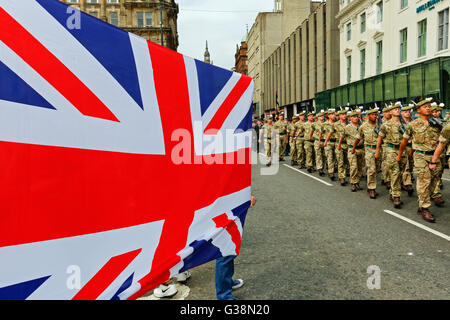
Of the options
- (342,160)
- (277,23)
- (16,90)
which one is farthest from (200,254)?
(277,23)

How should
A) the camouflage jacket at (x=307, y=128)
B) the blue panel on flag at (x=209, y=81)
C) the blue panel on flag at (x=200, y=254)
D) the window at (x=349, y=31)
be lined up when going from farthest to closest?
the window at (x=349, y=31) < the camouflage jacket at (x=307, y=128) < the blue panel on flag at (x=209, y=81) < the blue panel on flag at (x=200, y=254)

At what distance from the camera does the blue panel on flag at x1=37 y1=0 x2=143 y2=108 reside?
1753 millimetres

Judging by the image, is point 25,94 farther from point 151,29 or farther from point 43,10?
point 151,29

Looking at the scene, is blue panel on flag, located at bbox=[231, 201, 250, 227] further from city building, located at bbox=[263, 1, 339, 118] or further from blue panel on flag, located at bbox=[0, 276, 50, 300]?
city building, located at bbox=[263, 1, 339, 118]

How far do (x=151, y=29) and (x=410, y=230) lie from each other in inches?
2105

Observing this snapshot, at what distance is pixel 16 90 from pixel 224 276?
2.25 meters

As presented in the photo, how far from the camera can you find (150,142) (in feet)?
7.48

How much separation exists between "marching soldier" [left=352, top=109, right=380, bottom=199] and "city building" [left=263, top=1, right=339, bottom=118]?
77.0 feet

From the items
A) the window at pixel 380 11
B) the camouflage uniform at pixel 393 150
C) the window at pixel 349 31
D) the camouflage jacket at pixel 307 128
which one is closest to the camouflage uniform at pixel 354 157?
the camouflage uniform at pixel 393 150

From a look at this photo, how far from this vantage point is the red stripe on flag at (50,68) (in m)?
1.53

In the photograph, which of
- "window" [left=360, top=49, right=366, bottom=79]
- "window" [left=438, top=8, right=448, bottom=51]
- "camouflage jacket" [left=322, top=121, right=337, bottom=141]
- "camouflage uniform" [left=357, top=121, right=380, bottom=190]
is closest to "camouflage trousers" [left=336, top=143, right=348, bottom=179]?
"camouflage jacket" [left=322, top=121, right=337, bottom=141]

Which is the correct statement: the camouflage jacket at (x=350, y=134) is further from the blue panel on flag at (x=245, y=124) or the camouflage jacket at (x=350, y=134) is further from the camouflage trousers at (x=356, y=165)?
the blue panel on flag at (x=245, y=124)

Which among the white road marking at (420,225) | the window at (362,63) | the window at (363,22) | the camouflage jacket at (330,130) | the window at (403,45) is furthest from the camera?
the window at (362,63)

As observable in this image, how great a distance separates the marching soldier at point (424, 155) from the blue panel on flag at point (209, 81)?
4971 mm
